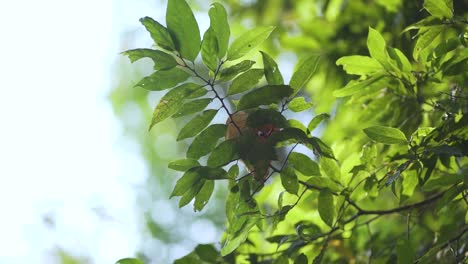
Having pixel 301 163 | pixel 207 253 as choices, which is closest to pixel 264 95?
pixel 301 163

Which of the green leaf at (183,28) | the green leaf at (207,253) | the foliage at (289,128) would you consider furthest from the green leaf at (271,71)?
the green leaf at (207,253)

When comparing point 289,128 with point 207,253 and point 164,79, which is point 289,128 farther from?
point 207,253

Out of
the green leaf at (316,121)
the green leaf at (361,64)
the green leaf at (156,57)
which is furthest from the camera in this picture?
the green leaf at (361,64)

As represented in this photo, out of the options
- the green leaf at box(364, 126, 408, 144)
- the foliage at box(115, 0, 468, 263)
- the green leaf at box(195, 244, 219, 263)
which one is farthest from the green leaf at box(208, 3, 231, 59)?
the green leaf at box(195, 244, 219, 263)

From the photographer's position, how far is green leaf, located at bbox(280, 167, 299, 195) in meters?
1.07

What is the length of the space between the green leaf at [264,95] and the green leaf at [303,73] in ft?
0.12

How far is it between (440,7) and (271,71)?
0.31 meters

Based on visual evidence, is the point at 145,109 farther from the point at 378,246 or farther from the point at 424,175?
the point at 424,175

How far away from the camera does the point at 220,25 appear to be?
102cm

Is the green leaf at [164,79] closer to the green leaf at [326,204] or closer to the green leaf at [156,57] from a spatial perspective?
the green leaf at [156,57]

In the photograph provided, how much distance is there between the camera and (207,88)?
1.08 metres

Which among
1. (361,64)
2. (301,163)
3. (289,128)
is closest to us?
(289,128)

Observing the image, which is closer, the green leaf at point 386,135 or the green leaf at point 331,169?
the green leaf at point 386,135

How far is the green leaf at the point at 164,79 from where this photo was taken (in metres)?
1.02
